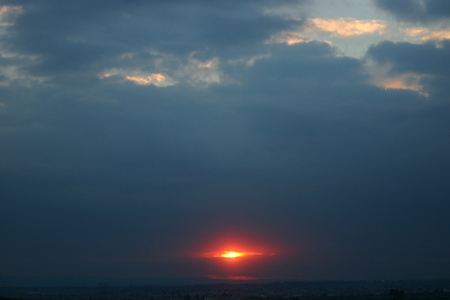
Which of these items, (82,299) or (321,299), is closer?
(321,299)

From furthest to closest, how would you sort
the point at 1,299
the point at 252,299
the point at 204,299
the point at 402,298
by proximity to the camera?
the point at 204,299
the point at 252,299
the point at 402,298
the point at 1,299

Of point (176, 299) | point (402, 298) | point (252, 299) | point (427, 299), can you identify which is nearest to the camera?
point (402, 298)

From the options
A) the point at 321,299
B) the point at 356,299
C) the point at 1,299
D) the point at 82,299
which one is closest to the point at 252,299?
the point at 321,299

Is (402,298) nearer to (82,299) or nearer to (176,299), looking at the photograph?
(176,299)

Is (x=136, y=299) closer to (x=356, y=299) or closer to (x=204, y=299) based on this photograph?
(x=204, y=299)

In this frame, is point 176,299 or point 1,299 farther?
point 176,299

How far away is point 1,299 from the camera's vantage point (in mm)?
44531

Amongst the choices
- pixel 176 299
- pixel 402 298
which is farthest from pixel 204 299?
pixel 402 298

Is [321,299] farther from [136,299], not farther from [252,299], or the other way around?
[136,299]

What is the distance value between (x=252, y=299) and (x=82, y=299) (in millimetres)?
53420

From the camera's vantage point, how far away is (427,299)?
103 meters

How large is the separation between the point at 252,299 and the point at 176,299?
34.7 m

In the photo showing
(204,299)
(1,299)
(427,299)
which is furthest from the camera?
(204,299)

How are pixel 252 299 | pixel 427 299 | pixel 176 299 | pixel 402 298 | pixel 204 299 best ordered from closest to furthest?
pixel 402 298
pixel 427 299
pixel 252 299
pixel 204 299
pixel 176 299
